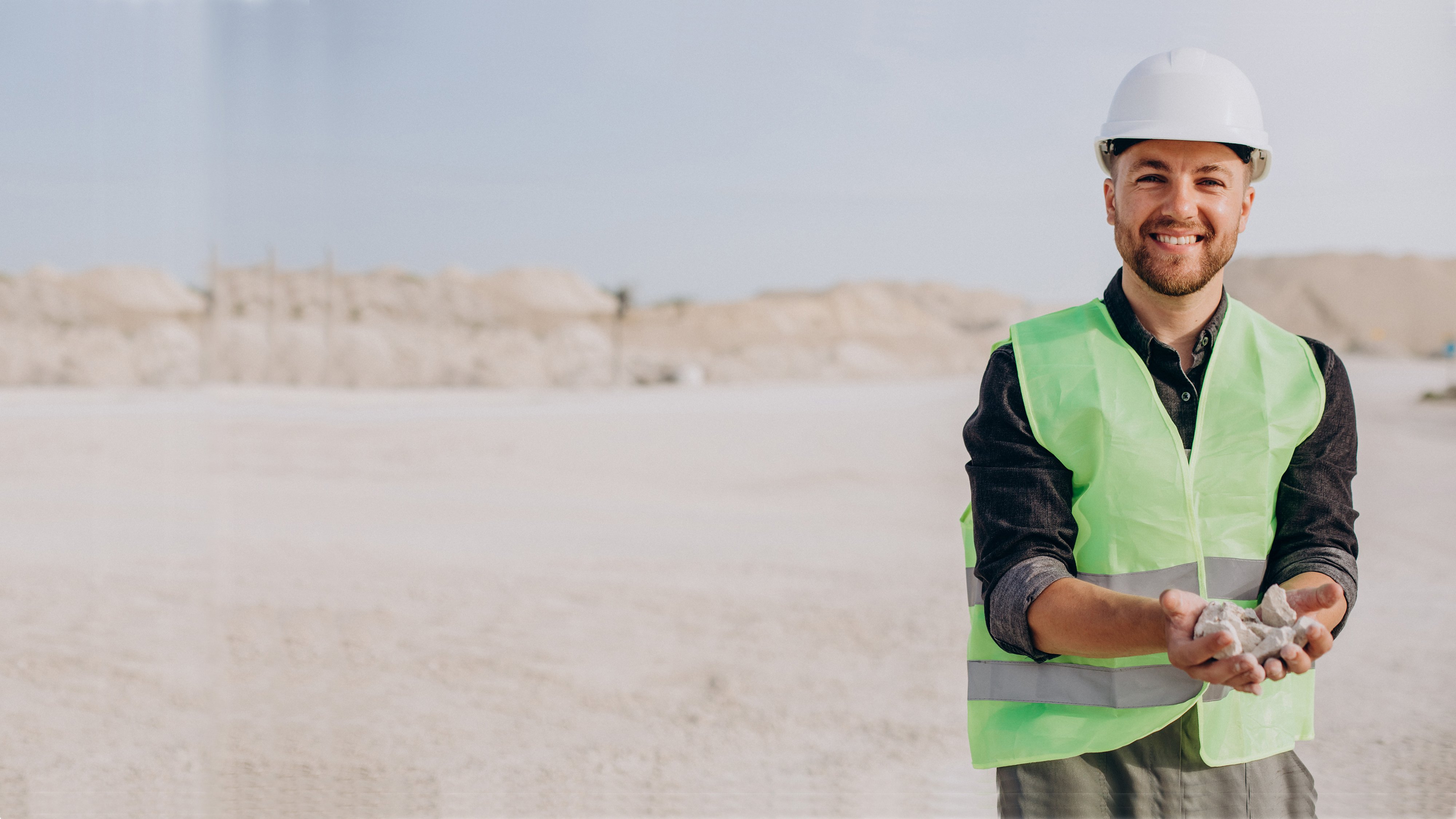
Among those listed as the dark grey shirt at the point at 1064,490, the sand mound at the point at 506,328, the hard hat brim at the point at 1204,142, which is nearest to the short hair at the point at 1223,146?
the hard hat brim at the point at 1204,142

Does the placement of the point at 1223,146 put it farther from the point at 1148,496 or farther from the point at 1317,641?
the point at 1317,641

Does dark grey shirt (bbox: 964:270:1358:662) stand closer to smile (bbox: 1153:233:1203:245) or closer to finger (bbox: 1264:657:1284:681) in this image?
smile (bbox: 1153:233:1203:245)

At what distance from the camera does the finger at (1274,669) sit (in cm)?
136

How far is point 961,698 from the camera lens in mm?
5168

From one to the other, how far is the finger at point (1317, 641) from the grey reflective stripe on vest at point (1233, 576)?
0.27 meters

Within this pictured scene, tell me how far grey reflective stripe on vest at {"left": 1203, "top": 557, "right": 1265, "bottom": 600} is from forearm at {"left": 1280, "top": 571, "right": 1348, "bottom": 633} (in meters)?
0.06

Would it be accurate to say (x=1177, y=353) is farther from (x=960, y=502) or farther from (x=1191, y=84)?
(x=960, y=502)

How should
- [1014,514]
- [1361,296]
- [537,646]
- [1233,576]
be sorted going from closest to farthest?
[1014,514] → [1233,576] → [537,646] → [1361,296]

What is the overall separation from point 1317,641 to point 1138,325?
584 millimetres

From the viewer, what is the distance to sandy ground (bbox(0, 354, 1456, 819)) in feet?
13.6

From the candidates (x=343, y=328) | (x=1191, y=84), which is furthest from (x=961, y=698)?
(x=343, y=328)

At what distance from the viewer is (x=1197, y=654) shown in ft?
4.43

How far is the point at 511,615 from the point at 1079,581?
5567 millimetres

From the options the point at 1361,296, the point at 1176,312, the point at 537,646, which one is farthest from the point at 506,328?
the point at 1361,296
